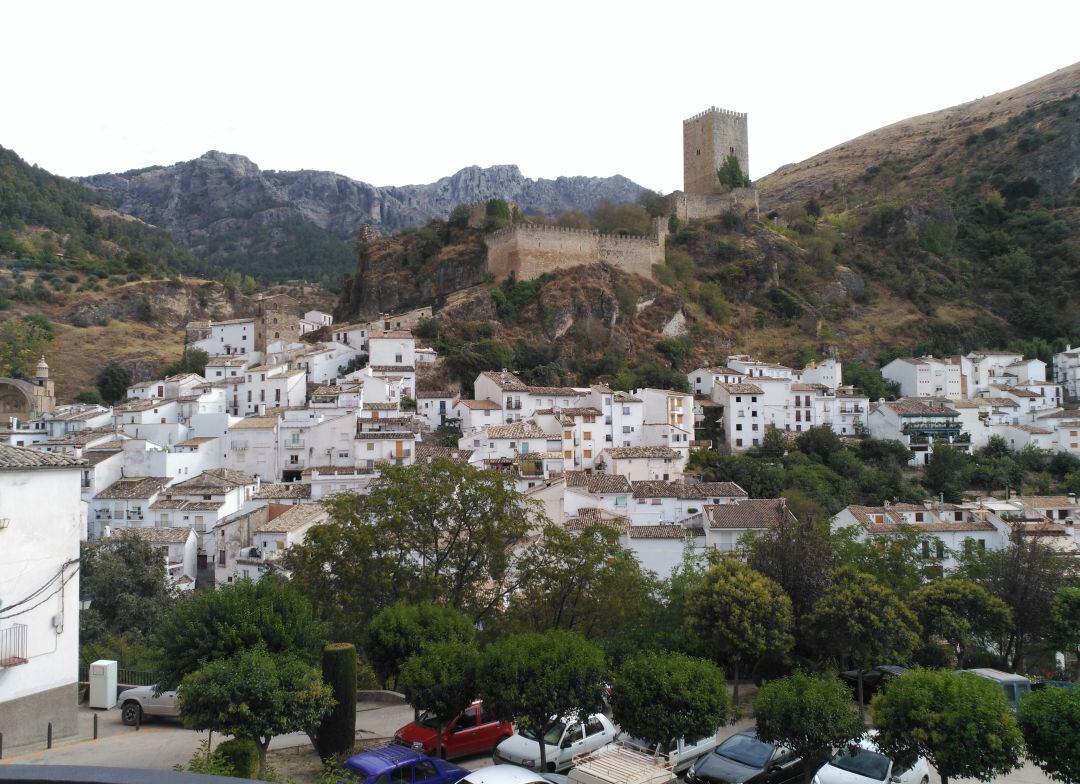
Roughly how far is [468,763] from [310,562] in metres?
6.93

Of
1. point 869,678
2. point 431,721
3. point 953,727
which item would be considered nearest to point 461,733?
point 431,721

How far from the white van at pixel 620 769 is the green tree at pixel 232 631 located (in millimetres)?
4598

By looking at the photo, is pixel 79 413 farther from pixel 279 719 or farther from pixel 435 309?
pixel 279 719

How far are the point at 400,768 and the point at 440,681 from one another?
53.4 inches

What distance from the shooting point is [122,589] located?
27.4m

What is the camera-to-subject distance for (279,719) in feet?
35.7

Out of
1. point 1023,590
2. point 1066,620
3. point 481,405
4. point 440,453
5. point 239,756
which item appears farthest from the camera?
point 481,405

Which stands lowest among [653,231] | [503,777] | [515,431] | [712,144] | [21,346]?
[503,777]

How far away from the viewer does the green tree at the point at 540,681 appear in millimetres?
11398

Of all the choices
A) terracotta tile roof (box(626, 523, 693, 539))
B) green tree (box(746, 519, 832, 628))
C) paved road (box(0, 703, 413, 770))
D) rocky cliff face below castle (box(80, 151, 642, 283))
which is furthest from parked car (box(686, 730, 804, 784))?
rocky cliff face below castle (box(80, 151, 642, 283))

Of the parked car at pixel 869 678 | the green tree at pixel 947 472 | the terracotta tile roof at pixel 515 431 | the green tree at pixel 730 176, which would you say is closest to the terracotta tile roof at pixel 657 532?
the terracotta tile roof at pixel 515 431

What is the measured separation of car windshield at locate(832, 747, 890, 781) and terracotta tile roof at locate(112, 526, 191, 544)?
2825 cm

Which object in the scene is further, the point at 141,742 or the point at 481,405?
the point at 481,405

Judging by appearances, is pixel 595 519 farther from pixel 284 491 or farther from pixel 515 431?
pixel 284 491
